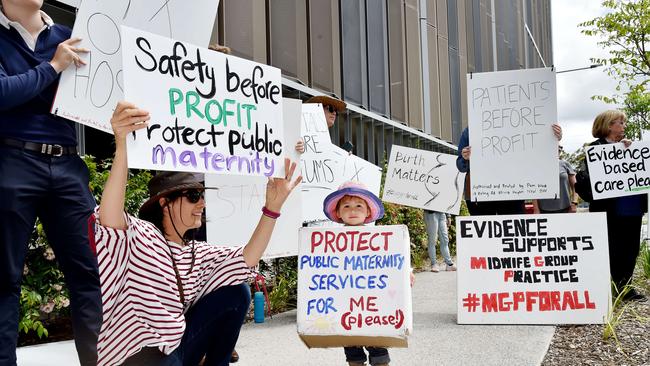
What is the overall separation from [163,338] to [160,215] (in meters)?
0.51

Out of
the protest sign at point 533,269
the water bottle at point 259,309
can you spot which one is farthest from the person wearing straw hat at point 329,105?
the water bottle at point 259,309

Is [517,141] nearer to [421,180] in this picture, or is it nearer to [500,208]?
[500,208]

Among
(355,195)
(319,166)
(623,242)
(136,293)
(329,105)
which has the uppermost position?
(329,105)

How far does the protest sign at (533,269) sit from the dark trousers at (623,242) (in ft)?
3.08

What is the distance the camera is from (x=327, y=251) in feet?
11.4

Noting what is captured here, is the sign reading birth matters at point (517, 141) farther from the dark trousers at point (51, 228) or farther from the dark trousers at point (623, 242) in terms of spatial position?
the dark trousers at point (51, 228)

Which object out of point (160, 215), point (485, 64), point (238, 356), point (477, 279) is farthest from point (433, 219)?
point (485, 64)

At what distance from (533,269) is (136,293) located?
383 cm

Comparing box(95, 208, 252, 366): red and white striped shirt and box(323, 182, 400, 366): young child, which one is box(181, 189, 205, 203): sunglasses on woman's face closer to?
box(95, 208, 252, 366): red and white striped shirt

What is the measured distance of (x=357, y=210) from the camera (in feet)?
11.8

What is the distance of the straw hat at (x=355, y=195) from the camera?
3.51 metres

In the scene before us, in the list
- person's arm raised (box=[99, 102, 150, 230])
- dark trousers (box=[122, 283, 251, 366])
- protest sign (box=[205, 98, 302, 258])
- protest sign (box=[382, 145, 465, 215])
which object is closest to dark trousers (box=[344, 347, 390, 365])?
dark trousers (box=[122, 283, 251, 366])

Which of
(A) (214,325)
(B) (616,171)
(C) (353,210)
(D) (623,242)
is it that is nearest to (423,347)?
(C) (353,210)

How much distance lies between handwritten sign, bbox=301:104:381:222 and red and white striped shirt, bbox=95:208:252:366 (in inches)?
113
